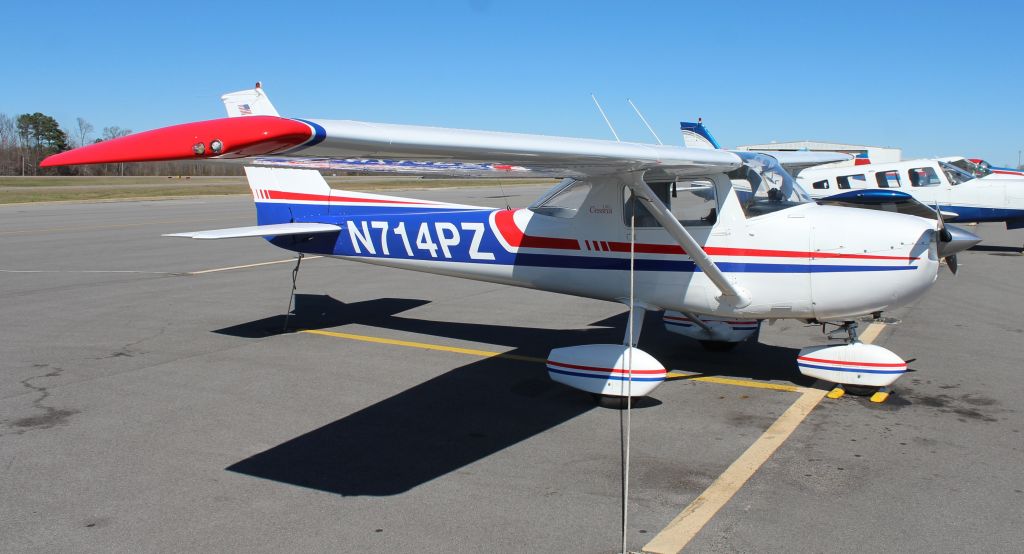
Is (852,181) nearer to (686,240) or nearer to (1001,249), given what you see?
(1001,249)

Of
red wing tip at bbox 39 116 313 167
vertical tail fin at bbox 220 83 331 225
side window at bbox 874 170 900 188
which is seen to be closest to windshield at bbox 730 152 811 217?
red wing tip at bbox 39 116 313 167

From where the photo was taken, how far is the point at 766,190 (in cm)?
672

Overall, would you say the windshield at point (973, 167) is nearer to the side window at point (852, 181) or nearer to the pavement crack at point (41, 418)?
the side window at point (852, 181)

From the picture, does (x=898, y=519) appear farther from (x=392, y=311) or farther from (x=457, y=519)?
(x=392, y=311)

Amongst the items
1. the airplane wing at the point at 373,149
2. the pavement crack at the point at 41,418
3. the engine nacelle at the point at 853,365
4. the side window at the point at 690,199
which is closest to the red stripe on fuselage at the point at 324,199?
the airplane wing at the point at 373,149

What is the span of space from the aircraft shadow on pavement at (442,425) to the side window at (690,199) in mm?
1490

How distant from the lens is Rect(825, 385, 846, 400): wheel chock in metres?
6.55

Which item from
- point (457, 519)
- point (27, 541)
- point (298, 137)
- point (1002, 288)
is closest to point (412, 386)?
point (457, 519)

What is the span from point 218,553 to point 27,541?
1.02 metres

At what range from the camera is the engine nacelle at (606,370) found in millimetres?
6215

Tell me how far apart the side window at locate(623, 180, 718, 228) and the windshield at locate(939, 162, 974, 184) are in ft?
46.2

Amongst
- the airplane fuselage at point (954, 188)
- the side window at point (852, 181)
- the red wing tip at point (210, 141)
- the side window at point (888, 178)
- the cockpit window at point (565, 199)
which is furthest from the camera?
the side window at point (852, 181)

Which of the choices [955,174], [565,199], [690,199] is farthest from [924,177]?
[565,199]

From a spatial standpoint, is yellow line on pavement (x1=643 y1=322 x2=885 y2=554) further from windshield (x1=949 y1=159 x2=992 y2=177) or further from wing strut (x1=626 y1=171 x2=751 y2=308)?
windshield (x1=949 y1=159 x2=992 y2=177)
